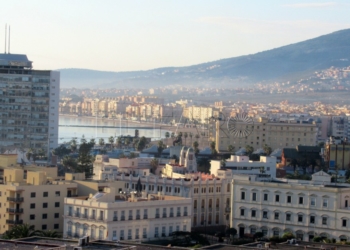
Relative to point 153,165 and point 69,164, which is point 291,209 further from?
point 69,164

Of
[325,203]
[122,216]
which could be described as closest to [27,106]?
[325,203]

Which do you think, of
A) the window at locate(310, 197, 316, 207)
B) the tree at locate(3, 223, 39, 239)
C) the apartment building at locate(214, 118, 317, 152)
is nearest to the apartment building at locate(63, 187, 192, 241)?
the tree at locate(3, 223, 39, 239)

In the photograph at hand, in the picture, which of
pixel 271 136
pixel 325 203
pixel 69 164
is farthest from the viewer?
pixel 271 136

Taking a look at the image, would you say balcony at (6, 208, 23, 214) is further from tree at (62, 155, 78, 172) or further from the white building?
tree at (62, 155, 78, 172)

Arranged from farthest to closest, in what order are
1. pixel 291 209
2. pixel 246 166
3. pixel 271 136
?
pixel 271 136 → pixel 246 166 → pixel 291 209

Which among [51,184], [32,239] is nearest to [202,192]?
[51,184]

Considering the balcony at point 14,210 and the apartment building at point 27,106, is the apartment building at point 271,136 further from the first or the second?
the balcony at point 14,210
